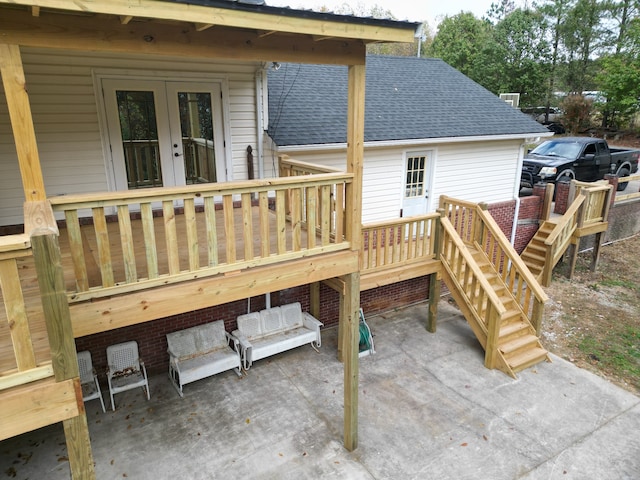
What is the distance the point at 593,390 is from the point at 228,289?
20.8 feet

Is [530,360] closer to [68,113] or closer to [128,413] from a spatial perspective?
[128,413]

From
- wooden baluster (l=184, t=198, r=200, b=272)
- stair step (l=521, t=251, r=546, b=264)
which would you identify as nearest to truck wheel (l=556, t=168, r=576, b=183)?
stair step (l=521, t=251, r=546, b=264)

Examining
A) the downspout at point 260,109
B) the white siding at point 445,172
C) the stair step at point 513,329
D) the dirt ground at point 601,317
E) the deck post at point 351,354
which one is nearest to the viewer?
the deck post at point 351,354

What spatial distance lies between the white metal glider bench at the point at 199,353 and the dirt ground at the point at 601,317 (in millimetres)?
6154

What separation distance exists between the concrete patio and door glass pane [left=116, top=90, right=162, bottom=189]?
3309 mm

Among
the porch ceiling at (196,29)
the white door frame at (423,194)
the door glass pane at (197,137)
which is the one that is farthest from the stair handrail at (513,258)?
the door glass pane at (197,137)

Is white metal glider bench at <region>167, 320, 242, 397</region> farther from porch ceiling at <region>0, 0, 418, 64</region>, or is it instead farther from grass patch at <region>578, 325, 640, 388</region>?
grass patch at <region>578, 325, 640, 388</region>

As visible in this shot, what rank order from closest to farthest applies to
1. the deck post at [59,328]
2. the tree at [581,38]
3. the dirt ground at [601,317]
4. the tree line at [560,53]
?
the deck post at [59,328] → the dirt ground at [601,317] → the tree line at [560,53] → the tree at [581,38]

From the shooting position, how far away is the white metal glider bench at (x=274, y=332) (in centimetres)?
725

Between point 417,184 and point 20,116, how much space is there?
8.04m

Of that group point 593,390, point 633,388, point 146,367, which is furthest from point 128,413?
point 633,388

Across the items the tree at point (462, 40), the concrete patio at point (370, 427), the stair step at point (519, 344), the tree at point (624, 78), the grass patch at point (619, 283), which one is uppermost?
the tree at point (462, 40)

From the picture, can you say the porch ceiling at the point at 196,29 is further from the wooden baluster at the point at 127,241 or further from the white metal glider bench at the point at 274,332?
the white metal glider bench at the point at 274,332

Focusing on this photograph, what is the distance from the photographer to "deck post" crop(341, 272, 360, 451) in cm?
→ 529
